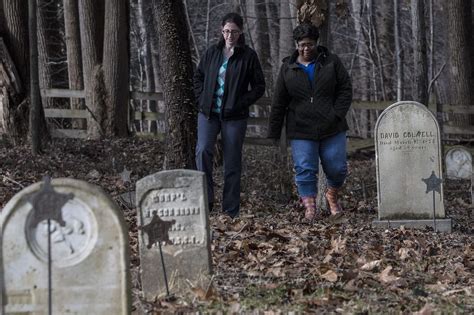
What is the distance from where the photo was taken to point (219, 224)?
865cm

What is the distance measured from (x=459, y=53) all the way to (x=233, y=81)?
12.7m

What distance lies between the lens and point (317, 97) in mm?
9508

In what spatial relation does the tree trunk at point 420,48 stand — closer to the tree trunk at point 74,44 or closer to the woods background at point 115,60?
the woods background at point 115,60

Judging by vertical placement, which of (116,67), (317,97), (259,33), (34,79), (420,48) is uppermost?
(259,33)

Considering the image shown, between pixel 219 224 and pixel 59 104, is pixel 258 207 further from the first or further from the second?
pixel 59 104

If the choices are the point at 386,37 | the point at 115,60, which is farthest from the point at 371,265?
the point at 386,37

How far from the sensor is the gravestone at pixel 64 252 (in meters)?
5.29

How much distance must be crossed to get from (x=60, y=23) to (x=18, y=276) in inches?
988

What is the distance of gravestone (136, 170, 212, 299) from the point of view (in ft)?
19.7

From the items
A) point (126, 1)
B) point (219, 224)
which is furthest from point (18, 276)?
point (126, 1)

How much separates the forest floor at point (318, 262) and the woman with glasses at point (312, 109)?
0.54 meters

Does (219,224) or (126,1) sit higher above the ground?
(126,1)

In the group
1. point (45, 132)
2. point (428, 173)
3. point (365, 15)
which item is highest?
point (365, 15)

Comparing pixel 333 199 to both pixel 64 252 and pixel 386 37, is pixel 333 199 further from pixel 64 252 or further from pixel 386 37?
pixel 386 37
